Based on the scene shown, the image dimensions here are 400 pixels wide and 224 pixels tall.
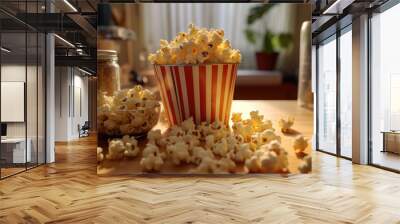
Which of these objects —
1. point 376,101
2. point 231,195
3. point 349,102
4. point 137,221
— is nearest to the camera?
point 137,221

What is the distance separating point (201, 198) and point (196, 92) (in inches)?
40.6

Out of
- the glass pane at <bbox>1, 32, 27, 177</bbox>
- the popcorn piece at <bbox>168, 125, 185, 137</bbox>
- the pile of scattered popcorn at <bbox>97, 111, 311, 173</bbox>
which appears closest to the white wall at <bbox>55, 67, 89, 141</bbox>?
the glass pane at <bbox>1, 32, 27, 177</bbox>

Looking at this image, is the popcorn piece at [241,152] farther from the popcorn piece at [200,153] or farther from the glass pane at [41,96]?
the glass pane at [41,96]

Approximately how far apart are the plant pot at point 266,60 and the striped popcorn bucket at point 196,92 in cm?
23

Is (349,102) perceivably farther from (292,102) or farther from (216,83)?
(216,83)

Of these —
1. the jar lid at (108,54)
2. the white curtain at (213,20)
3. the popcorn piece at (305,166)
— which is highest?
the white curtain at (213,20)

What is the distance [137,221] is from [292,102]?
2.02 metres

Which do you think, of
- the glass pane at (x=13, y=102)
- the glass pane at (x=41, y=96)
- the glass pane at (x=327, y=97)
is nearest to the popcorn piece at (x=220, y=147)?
the glass pane at (x=13, y=102)

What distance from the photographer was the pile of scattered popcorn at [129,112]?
409cm

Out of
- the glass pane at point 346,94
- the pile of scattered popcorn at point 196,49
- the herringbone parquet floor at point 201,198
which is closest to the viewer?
the herringbone parquet floor at point 201,198

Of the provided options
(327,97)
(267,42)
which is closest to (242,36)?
(267,42)

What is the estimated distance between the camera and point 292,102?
4.17 meters

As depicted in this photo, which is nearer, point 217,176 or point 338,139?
point 217,176

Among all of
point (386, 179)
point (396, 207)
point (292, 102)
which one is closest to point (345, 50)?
point (386, 179)
